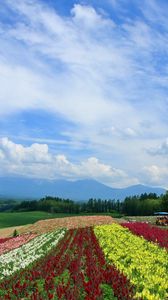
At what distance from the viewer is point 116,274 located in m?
12.5

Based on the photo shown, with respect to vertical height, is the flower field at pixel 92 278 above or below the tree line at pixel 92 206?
below

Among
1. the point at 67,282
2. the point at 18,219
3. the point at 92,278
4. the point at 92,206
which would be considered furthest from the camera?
the point at 92,206

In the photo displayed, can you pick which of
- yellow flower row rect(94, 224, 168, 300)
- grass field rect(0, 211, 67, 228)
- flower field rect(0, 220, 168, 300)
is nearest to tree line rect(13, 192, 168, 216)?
grass field rect(0, 211, 67, 228)

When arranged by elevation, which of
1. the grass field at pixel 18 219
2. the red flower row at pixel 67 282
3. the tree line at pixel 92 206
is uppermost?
the tree line at pixel 92 206

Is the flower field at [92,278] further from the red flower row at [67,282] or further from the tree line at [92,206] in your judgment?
the tree line at [92,206]

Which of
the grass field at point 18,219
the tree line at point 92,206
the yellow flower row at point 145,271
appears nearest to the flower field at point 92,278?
the yellow flower row at point 145,271

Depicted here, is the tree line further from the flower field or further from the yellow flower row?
the flower field

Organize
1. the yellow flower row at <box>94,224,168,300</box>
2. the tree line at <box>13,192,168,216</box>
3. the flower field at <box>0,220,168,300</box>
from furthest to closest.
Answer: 1. the tree line at <box>13,192,168,216</box>
2. the flower field at <box>0,220,168,300</box>
3. the yellow flower row at <box>94,224,168,300</box>

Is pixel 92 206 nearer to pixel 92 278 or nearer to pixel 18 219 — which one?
pixel 18 219

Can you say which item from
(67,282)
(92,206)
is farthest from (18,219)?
(67,282)

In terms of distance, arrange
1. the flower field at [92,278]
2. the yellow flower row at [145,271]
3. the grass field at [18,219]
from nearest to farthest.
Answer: the yellow flower row at [145,271]
the flower field at [92,278]
the grass field at [18,219]

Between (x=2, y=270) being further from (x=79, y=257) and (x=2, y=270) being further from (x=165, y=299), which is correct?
(x=165, y=299)

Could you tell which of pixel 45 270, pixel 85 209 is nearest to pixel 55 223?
pixel 45 270

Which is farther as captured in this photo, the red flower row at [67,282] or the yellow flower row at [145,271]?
the red flower row at [67,282]
